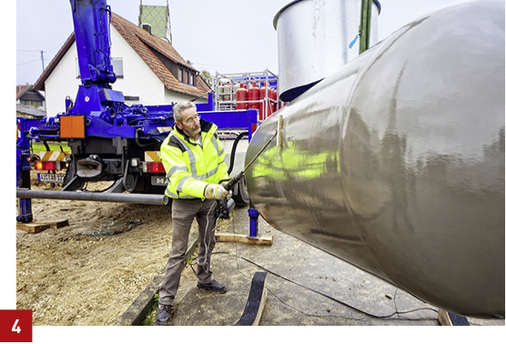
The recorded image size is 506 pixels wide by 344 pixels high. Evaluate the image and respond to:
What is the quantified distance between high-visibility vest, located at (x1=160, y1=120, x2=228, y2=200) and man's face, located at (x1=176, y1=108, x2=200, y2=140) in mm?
41

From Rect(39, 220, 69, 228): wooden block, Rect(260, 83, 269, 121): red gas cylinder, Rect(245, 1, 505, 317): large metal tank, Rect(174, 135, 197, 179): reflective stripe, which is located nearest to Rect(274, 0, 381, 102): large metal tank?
Rect(174, 135, 197, 179): reflective stripe

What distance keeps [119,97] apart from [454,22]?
4.82m

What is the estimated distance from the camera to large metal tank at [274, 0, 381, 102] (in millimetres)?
2588

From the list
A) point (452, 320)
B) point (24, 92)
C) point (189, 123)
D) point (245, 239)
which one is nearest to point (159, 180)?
point (245, 239)

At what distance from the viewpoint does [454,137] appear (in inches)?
34.1

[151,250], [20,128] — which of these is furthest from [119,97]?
[151,250]

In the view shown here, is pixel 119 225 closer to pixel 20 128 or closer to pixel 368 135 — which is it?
pixel 20 128

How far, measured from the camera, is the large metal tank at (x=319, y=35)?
2.59m

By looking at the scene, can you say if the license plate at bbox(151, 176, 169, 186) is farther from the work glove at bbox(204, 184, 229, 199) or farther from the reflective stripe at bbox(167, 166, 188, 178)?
the work glove at bbox(204, 184, 229, 199)

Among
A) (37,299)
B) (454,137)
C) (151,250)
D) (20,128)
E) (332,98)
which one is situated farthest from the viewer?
(20,128)

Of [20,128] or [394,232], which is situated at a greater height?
[20,128]

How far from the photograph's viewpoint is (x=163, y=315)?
2453 millimetres

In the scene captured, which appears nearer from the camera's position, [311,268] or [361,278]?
[361,278]
